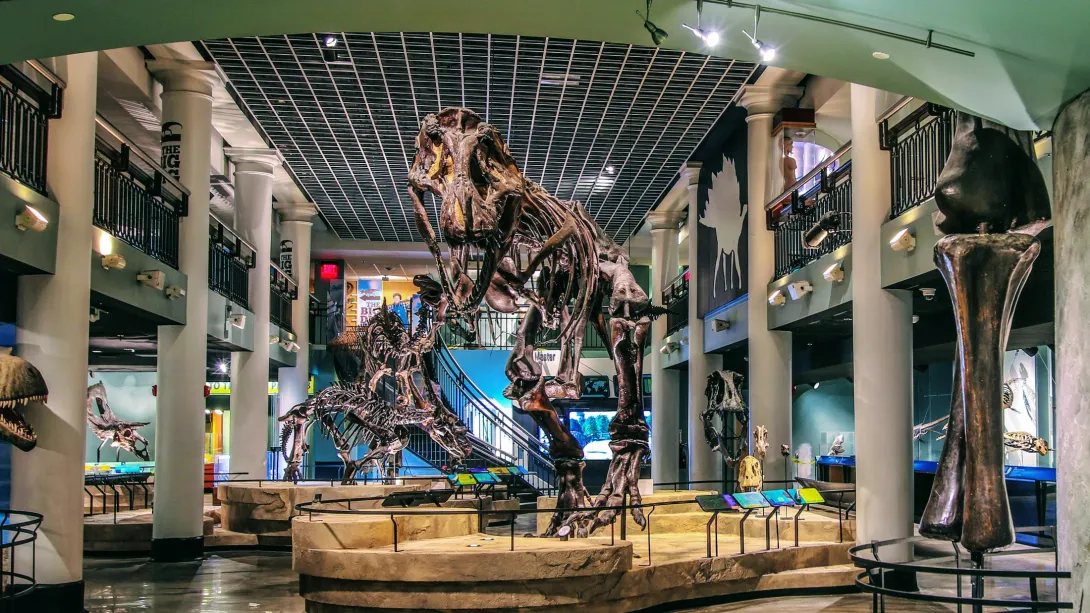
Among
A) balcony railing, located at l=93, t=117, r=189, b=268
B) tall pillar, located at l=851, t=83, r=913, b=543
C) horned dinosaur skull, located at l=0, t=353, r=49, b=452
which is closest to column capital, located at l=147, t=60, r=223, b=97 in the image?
balcony railing, located at l=93, t=117, r=189, b=268

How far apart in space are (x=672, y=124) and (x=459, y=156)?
35.7ft

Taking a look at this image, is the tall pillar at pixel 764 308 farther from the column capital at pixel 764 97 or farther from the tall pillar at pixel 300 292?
the tall pillar at pixel 300 292

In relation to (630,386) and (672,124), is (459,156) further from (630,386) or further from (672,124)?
(672,124)

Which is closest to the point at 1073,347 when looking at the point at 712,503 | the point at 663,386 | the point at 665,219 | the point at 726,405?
the point at 712,503

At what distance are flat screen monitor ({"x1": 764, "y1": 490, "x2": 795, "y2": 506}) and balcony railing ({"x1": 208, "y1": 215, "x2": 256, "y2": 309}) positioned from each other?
1033cm

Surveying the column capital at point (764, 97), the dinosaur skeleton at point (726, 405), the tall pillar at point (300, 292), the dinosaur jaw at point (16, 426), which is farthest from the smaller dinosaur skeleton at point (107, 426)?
the column capital at point (764, 97)

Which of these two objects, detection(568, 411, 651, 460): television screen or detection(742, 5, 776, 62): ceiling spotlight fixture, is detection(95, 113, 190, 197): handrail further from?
detection(568, 411, 651, 460): television screen

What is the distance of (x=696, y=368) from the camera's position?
846 inches

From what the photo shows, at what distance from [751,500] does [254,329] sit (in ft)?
43.1

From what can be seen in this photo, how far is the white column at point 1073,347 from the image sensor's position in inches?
168

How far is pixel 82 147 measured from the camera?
10.3 metres

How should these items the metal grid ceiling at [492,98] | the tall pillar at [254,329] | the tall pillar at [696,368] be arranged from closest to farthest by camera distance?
the metal grid ceiling at [492,98] < the tall pillar at [254,329] < the tall pillar at [696,368]

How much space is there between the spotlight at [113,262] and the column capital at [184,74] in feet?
14.4

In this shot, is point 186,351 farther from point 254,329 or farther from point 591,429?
point 591,429
